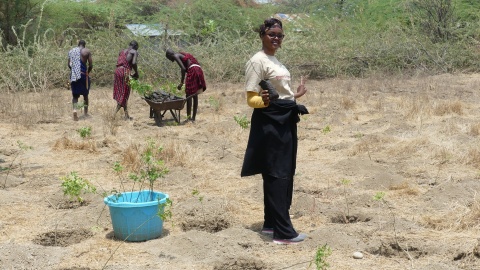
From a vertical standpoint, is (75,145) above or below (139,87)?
below

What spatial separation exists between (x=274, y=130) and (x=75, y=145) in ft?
14.2

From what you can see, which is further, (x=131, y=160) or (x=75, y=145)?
(x=75, y=145)

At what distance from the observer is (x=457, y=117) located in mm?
9992

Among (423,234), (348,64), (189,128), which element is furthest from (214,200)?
(348,64)

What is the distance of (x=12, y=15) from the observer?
18547 millimetres

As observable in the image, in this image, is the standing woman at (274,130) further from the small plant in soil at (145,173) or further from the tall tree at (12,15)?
the tall tree at (12,15)

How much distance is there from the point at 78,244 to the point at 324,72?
11.8 m

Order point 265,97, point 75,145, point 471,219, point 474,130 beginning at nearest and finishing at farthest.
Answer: point 265,97 → point 471,219 → point 75,145 → point 474,130

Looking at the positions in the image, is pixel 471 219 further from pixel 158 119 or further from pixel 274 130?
pixel 158 119

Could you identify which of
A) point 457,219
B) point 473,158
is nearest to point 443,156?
point 473,158

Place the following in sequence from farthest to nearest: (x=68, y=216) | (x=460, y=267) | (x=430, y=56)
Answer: (x=430, y=56)
(x=68, y=216)
(x=460, y=267)

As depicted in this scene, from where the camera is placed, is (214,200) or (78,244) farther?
(214,200)

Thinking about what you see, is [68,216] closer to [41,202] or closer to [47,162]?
[41,202]

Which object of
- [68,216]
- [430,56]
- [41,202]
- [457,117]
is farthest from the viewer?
[430,56]
